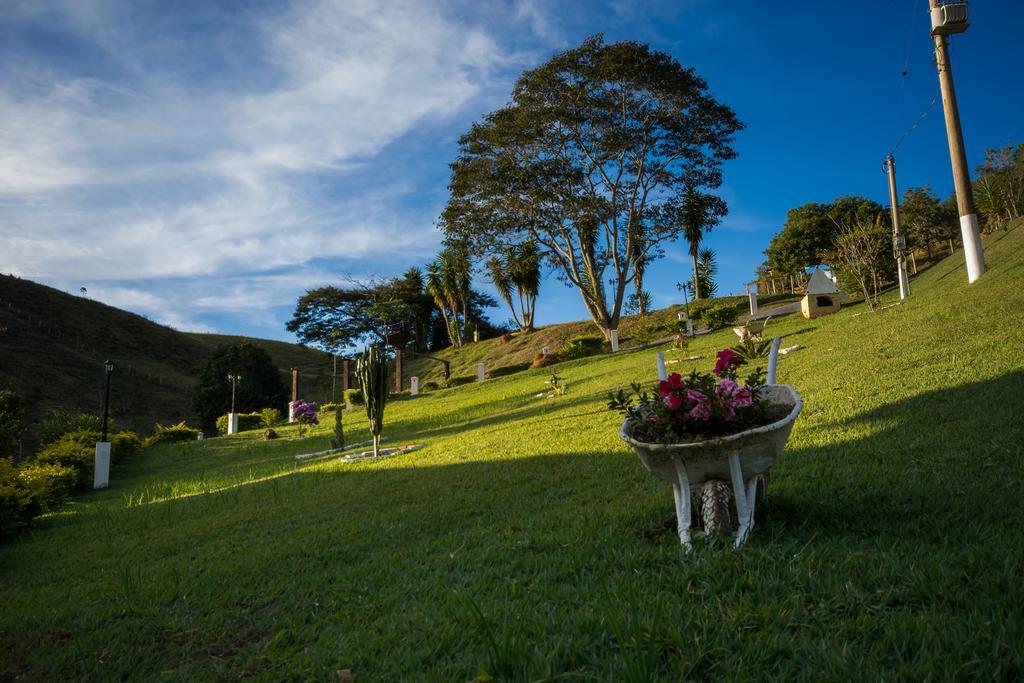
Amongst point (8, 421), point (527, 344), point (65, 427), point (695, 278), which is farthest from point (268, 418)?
point (695, 278)

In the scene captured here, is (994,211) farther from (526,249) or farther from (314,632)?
(314,632)

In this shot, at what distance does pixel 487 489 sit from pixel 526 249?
22.7 meters

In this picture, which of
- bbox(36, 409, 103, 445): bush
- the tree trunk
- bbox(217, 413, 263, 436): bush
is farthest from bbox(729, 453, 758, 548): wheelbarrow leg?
the tree trunk

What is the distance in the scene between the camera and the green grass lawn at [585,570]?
2.37 m

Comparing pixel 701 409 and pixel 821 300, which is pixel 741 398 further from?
pixel 821 300

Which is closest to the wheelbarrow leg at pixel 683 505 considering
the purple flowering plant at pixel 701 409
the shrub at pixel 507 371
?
the purple flowering plant at pixel 701 409

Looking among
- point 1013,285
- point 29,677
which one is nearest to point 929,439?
point 29,677

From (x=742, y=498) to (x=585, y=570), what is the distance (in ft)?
3.42

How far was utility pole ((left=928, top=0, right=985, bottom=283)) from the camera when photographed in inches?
612

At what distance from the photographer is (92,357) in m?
40.5

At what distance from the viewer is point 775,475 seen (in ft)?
16.4

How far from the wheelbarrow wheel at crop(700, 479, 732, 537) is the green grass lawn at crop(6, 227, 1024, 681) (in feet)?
0.58

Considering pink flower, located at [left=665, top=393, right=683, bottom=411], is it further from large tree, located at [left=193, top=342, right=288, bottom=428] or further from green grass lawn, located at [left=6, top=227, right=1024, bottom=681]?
large tree, located at [left=193, top=342, right=288, bottom=428]

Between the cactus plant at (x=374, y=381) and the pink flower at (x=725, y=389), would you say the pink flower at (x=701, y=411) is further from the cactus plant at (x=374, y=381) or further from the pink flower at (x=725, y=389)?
the cactus plant at (x=374, y=381)
